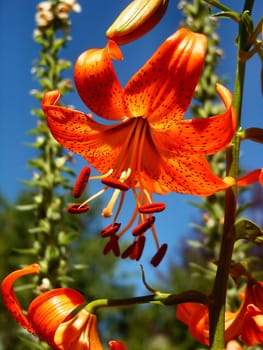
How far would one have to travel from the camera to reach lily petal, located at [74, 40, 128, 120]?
1.06m

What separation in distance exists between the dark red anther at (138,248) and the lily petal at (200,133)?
0.18 m

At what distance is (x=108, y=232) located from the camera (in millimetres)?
1047

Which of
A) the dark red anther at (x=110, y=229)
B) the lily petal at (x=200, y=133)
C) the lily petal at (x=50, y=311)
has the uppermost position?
the lily petal at (x=200, y=133)

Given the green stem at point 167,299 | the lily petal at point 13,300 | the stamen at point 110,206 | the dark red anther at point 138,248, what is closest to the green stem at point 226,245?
the green stem at point 167,299

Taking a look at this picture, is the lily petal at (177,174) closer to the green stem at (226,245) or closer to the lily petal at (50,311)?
the green stem at (226,245)

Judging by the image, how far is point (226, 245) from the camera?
0.99 meters

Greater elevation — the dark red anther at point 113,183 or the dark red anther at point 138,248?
the dark red anther at point 113,183

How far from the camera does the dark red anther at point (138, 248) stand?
104cm

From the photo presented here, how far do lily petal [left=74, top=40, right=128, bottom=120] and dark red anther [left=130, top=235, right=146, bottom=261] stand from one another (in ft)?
0.85

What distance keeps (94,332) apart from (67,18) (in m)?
1.67

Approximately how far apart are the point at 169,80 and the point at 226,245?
11.0 inches

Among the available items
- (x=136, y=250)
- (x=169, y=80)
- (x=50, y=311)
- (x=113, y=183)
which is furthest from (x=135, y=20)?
(x=50, y=311)

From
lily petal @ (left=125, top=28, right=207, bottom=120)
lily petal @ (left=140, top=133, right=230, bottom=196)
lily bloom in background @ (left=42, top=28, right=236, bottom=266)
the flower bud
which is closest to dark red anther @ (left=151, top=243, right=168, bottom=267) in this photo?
lily bloom in background @ (left=42, top=28, right=236, bottom=266)

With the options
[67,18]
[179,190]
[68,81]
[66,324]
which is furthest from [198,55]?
[67,18]
